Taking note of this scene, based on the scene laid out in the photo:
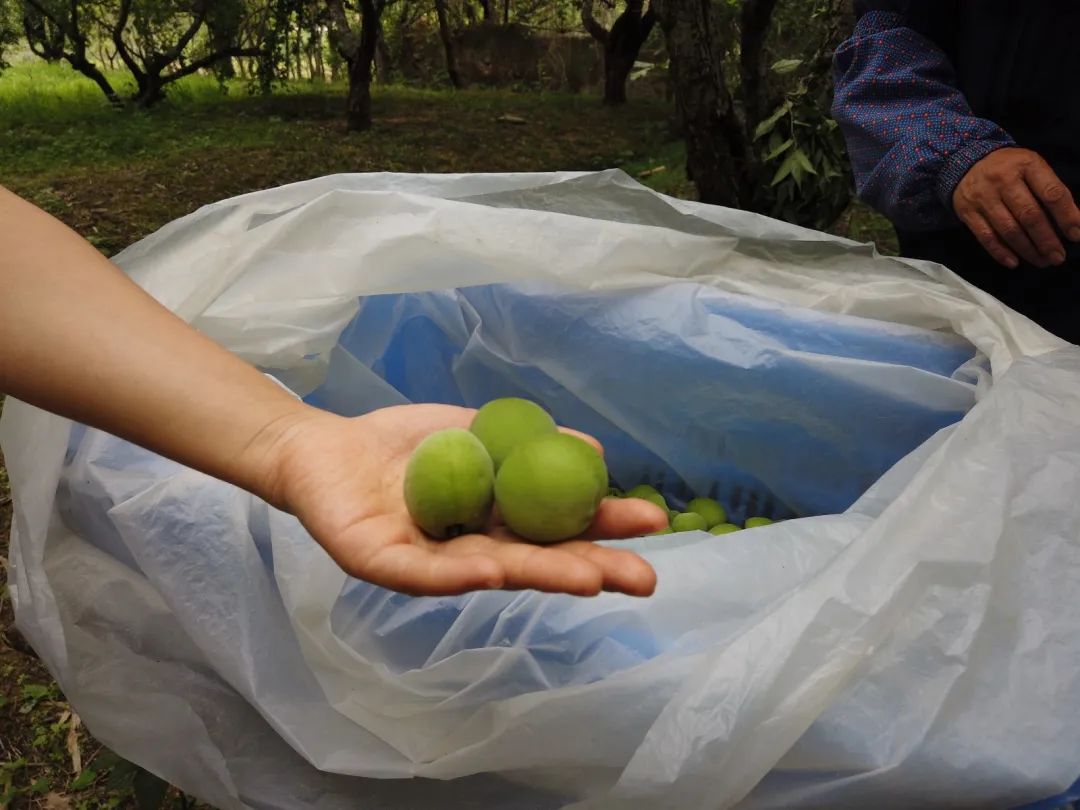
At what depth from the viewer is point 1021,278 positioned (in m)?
1.71

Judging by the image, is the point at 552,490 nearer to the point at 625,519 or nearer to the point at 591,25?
the point at 625,519

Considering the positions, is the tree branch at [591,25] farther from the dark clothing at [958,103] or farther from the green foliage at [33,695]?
the green foliage at [33,695]

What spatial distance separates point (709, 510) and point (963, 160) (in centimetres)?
83

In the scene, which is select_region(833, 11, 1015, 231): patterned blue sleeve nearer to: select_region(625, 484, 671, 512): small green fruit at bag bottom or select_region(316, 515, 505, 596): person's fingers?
select_region(625, 484, 671, 512): small green fruit at bag bottom

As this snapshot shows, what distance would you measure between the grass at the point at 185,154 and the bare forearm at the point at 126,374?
2.79 ft

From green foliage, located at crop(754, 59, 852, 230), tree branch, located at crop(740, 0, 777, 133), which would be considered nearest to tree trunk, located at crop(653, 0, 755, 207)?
green foliage, located at crop(754, 59, 852, 230)

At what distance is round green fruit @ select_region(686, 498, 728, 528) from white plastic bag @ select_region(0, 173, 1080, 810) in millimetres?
115

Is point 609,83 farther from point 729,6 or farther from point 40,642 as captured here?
point 40,642

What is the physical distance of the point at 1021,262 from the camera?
167 centimetres

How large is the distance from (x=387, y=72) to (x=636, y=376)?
40.2ft

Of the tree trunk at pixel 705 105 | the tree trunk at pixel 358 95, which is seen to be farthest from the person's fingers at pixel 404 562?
the tree trunk at pixel 358 95

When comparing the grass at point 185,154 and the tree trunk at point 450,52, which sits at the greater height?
the tree trunk at point 450,52

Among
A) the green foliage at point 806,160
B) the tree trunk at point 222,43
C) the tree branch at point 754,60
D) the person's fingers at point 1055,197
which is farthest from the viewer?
the tree trunk at point 222,43

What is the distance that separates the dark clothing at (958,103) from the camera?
1.50 meters
